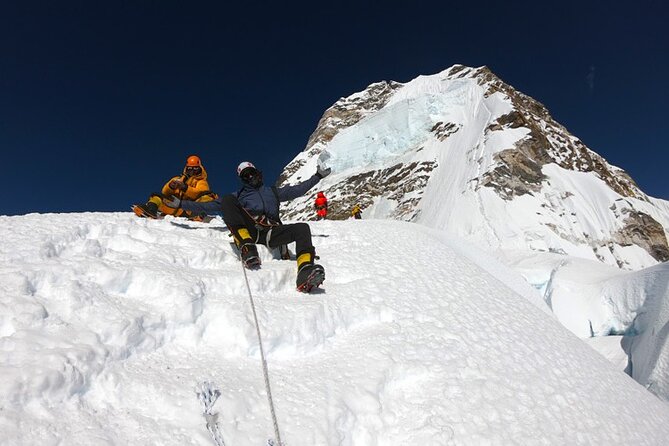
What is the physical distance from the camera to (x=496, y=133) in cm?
2836

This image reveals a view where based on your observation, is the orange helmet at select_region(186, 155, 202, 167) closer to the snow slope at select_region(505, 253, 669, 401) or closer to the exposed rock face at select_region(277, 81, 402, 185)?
the snow slope at select_region(505, 253, 669, 401)

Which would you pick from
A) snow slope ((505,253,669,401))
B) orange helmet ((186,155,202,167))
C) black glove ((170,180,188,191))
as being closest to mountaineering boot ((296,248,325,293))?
black glove ((170,180,188,191))

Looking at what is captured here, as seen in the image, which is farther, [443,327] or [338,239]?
[338,239]

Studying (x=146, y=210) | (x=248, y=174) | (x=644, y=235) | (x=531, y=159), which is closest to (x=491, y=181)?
(x=531, y=159)

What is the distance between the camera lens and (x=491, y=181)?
23.7 meters

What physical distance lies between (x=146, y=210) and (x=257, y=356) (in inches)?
134

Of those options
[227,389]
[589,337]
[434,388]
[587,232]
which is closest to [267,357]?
[227,389]

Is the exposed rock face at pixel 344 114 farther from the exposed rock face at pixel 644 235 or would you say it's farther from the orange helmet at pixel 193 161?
the orange helmet at pixel 193 161

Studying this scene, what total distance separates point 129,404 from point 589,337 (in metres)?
10.2

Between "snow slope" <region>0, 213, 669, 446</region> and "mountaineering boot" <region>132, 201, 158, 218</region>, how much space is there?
72cm

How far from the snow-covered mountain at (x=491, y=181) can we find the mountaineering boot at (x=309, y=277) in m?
14.2

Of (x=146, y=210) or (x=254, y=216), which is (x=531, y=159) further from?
(x=146, y=210)

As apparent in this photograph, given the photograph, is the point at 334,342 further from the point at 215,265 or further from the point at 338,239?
the point at 338,239

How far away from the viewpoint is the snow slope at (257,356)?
183cm
